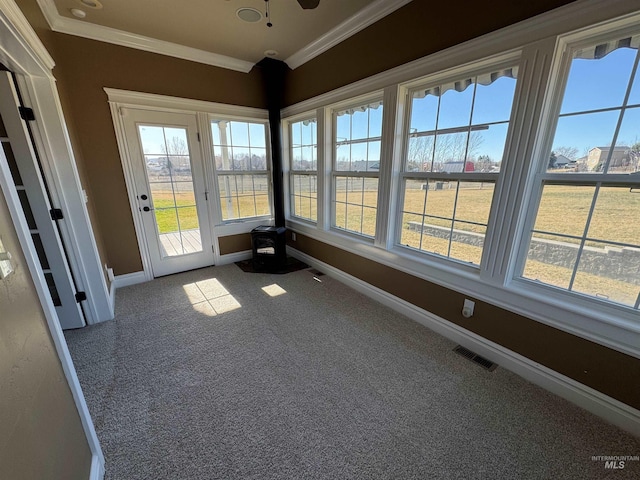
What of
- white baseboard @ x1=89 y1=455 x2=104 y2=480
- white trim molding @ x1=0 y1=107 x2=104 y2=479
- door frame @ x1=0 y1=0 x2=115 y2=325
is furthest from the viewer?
door frame @ x1=0 y1=0 x2=115 y2=325

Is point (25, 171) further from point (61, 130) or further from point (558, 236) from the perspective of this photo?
point (558, 236)

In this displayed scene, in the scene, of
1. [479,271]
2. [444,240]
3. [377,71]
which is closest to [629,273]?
[479,271]

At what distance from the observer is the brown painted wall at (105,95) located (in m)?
2.61

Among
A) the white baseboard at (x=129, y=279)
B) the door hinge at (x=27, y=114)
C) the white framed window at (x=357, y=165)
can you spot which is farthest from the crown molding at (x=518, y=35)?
the white baseboard at (x=129, y=279)

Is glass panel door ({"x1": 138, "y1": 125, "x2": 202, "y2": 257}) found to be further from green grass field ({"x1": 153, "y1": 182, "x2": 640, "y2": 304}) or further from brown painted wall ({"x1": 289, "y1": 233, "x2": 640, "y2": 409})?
brown painted wall ({"x1": 289, "y1": 233, "x2": 640, "y2": 409})

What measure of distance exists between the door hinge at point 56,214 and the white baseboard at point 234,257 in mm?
1906

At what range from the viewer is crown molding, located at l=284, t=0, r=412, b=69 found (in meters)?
2.20

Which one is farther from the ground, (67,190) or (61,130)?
(61,130)

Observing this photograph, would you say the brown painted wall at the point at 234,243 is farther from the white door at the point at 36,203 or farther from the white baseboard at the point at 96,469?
the white baseboard at the point at 96,469

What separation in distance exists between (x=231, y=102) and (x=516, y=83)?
3228mm

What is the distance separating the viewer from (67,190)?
2.21 meters

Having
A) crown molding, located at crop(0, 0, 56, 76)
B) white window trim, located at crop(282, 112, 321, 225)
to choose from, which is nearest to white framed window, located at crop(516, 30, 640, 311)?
white window trim, located at crop(282, 112, 321, 225)

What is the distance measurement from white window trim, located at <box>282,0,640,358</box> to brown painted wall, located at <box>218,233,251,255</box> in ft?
9.36

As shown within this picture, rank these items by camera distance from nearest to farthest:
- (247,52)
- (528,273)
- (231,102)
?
(528,273), (247,52), (231,102)
